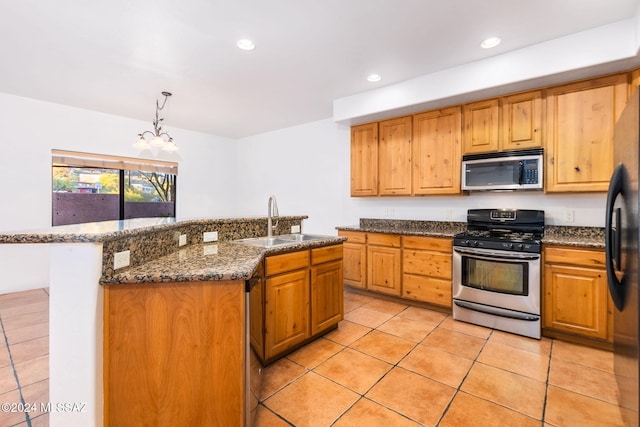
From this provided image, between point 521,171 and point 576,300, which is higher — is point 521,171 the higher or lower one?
the higher one

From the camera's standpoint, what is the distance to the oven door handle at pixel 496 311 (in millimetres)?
2670

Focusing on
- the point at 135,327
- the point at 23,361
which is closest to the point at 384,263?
the point at 135,327

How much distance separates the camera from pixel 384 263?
364cm

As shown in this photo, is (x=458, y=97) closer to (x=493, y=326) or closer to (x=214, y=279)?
(x=493, y=326)

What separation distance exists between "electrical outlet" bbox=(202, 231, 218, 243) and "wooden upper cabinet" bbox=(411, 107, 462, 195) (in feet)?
7.97

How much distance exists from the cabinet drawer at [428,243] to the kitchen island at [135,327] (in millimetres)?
2403

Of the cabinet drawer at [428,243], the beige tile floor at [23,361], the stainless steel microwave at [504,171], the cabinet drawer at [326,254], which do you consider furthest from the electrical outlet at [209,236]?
the stainless steel microwave at [504,171]

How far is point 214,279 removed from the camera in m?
1.42

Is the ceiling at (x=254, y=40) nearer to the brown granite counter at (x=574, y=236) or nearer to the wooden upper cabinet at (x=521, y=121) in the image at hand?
the wooden upper cabinet at (x=521, y=121)

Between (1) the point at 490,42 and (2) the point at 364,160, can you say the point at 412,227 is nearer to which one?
(2) the point at 364,160

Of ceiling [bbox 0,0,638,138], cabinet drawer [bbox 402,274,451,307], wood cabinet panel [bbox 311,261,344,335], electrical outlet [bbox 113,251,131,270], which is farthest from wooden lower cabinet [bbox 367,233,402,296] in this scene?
electrical outlet [bbox 113,251,131,270]

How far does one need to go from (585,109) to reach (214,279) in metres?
3.40

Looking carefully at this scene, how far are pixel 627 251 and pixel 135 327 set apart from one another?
7.28ft

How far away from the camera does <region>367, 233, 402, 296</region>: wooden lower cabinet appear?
3543 mm
